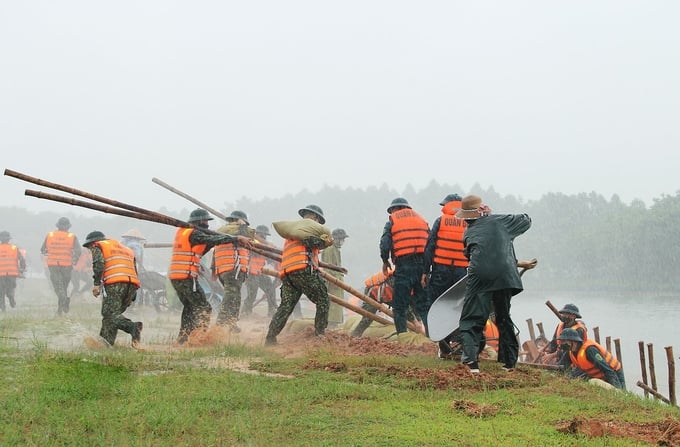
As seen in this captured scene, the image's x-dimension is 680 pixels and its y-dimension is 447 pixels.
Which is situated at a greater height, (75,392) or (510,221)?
(510,221)

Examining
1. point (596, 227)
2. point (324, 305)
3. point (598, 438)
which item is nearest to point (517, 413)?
point (598, 438)

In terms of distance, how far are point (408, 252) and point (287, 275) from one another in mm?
1680

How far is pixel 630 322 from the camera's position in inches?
790

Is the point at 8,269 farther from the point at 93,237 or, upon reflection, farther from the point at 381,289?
the point at 381,289

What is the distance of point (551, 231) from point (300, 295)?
42170 millimetres

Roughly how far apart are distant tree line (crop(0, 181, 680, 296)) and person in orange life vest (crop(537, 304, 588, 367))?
20726 mm

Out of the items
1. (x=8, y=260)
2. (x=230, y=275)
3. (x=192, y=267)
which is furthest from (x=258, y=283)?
(x=8, y=260)

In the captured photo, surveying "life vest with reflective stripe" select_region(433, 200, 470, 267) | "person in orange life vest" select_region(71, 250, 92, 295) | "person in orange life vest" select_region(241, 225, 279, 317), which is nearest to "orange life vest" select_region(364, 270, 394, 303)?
"life vest with reflective stripe" select_region(433, 200, 470, 267)

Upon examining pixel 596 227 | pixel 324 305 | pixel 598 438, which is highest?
pixel 596 227

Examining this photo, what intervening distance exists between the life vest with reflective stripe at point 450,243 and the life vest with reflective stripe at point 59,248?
11.0 metres

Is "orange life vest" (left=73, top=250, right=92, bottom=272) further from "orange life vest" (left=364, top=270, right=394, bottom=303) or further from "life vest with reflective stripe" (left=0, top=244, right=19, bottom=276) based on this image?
"orange life vest" (left=364, top=270, right=394, bottom=303)

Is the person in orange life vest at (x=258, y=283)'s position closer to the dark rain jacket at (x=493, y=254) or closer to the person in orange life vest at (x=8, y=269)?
the person in orange life vest at (x=8, y=269)

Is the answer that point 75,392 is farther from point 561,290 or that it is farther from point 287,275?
point 561,290

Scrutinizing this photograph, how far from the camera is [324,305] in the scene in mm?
9648
